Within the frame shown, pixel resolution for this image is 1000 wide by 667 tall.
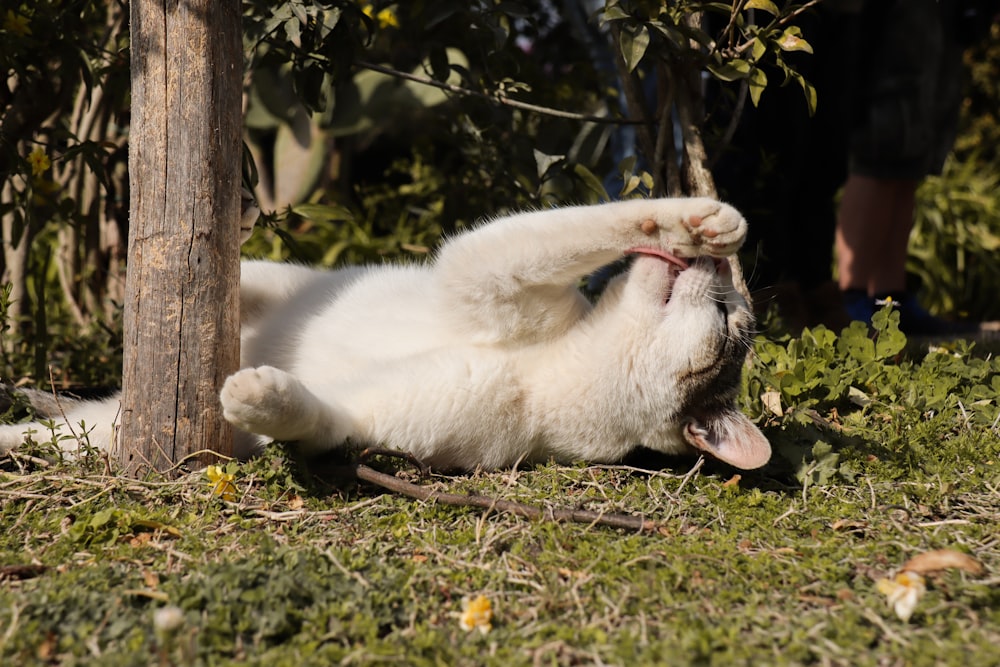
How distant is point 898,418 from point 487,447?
4.94 feet

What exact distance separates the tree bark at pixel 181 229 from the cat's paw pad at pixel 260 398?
0.31 metres

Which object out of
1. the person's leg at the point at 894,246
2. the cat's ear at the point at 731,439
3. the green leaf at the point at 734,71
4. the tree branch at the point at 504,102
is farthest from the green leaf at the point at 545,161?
the person's leg at the point at 894,246

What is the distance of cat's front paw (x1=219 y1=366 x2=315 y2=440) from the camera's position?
95.0 inches

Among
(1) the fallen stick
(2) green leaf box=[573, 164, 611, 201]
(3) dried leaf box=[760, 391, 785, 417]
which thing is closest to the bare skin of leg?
(3) dried leaf box=[760, 391, 785, 417]

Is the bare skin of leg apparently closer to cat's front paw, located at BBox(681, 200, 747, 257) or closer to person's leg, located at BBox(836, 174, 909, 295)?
person's leg, located at BBox(836, 174, 909, 295)

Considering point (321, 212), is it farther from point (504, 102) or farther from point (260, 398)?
point (260, 398)

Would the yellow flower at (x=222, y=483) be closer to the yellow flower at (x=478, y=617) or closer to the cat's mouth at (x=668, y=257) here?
the yellow flower at (x=478, y=617)

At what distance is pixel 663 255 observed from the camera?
2723 millimetres

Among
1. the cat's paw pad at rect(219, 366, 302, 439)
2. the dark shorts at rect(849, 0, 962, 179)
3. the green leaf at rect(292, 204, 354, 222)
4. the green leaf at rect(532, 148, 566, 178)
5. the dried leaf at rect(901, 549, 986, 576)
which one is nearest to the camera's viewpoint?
the dried leaf at rect(901, 549, 986, 576)

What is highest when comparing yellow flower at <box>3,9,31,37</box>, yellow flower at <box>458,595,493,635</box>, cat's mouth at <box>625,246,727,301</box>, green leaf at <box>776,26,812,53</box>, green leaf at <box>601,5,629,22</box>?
green leaf at <box>601,5,629,22</box>

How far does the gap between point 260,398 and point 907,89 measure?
4011 millimetres

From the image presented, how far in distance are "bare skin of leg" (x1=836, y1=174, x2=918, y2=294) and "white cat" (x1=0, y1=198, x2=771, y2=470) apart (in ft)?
8.85

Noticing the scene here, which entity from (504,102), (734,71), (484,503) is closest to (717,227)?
(734,71)

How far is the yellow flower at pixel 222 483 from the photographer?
8.51 ft
